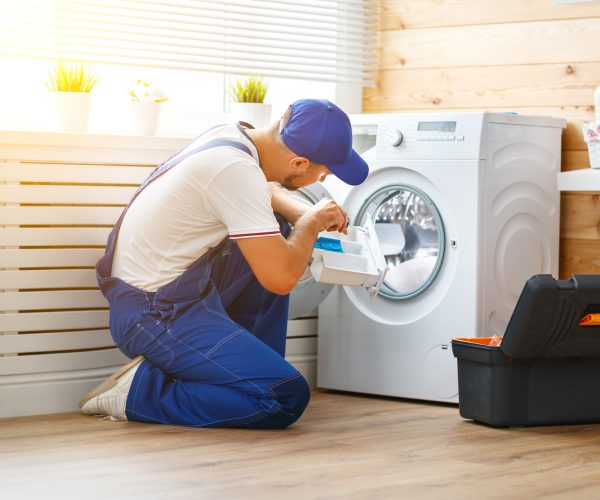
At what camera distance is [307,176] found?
9.11 ft

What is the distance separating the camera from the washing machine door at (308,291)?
3.37m

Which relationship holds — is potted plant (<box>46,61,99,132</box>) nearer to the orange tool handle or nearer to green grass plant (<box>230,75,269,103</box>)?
green grass plant (<box>230,75,269,103</box>)

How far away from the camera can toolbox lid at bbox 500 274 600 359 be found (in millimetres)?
2730

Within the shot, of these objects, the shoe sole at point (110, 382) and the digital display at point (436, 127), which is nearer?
the shoe sole at point (110, 382)

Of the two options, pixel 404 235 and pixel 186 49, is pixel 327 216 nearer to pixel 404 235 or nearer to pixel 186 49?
pixel 404 235

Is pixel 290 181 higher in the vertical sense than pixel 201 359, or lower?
higher

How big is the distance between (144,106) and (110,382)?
0.96 meters

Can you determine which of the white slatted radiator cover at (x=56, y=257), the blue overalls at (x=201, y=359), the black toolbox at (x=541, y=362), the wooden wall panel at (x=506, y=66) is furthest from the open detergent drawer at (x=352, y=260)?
the wooden wall panel at (x=506, y=66)

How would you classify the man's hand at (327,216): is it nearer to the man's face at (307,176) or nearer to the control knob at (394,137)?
the man's face at (307,176)

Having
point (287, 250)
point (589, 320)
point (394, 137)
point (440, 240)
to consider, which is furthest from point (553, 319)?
point (394, 137)

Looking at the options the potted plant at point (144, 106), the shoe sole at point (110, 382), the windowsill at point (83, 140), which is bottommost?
the shoe sole at point (110, 382)

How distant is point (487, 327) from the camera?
323 cm

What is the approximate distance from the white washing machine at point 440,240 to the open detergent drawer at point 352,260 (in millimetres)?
235

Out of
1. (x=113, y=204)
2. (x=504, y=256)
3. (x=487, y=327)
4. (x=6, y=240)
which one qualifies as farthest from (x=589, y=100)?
(x=6, y=240)
